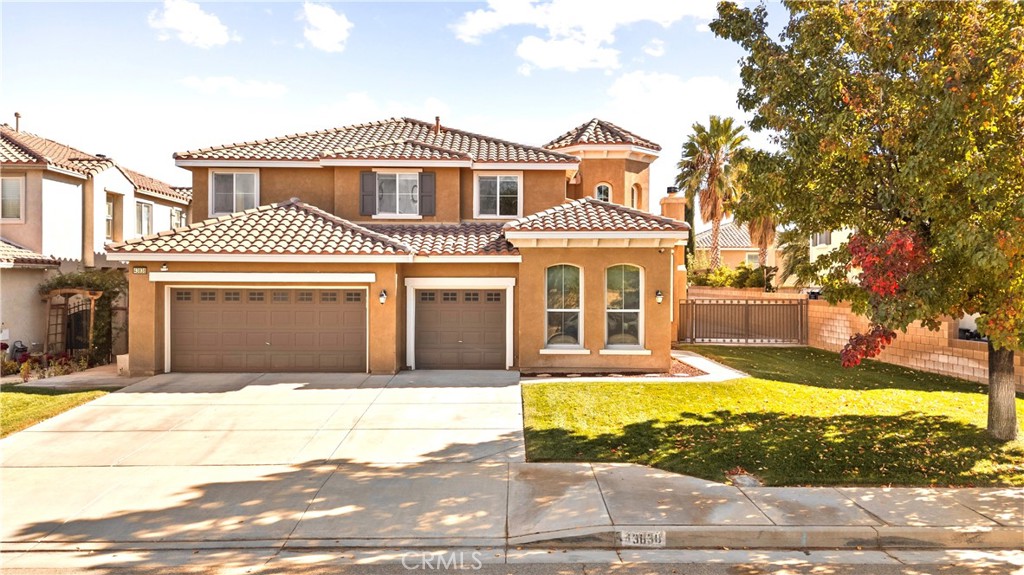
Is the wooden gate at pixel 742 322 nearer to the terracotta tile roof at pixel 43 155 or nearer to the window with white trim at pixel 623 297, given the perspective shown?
the window with white trim at pixel 623 297

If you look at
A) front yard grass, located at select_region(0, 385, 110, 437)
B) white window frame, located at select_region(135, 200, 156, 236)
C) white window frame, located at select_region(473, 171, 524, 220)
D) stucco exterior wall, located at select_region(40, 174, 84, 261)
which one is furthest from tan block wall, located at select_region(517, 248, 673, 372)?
white window frame, located at select_region(135, 200, 156, 236)

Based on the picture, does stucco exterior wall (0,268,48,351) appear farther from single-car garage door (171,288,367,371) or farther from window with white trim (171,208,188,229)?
window with white trim (171,208,188,229)

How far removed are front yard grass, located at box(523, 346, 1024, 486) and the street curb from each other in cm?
140

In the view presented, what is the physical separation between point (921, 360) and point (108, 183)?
26215 millimetres

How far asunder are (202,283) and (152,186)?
39.5ft

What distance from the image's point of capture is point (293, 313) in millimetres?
14906

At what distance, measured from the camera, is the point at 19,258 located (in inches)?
646

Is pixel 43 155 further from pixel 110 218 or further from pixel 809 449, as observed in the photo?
pixel 809 449

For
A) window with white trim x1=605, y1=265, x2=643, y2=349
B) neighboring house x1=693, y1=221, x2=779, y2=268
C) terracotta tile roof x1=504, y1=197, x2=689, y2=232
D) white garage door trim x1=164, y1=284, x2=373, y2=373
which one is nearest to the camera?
terracotta tile roof x1=504, y1=197, x2=689, y2=232

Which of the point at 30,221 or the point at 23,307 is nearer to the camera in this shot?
the point at 23,307

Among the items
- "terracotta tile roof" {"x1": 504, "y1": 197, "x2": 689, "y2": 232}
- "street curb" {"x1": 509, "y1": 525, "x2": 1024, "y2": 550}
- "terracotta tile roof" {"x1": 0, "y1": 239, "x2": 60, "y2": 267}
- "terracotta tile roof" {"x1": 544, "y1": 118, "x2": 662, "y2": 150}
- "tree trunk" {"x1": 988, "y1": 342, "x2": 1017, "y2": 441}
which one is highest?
"terracotta tile roof" {"x1": 544, "y1": 118, "x2": 662, "y2": 150}

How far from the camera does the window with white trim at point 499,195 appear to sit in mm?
17766

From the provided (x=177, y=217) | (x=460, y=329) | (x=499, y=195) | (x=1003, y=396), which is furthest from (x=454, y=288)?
(x=177, y=217)

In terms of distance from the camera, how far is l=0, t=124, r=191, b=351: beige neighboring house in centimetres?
1659
